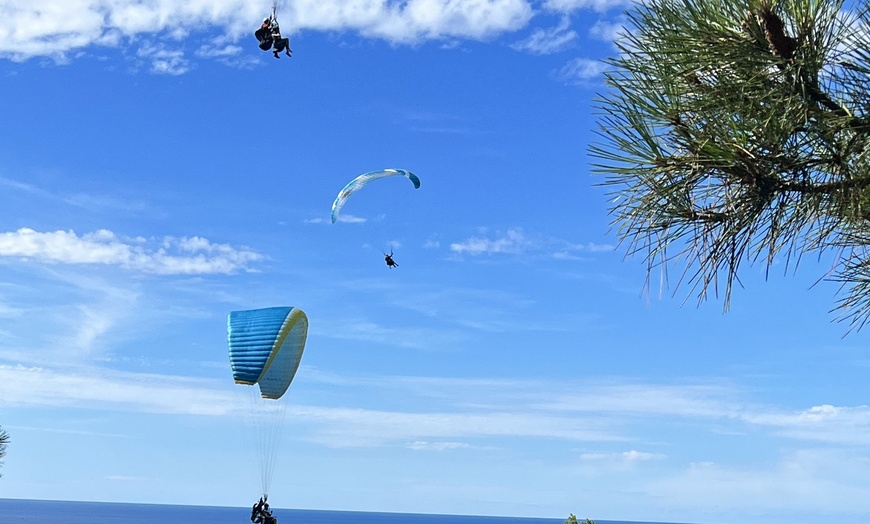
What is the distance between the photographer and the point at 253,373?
2167 cm

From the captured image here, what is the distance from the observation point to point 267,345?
71.0 feet

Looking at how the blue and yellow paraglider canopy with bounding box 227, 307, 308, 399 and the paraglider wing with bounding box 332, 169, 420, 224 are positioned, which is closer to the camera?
the blue and yellow paraglider canopy with bounding box 227, 307, 308, 399

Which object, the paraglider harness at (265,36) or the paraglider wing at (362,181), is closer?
the paraglider harness at (265,36)

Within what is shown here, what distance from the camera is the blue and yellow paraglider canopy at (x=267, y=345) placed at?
853 inches

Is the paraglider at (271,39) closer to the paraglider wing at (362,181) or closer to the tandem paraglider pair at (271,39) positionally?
the tandem paraglider pair at (271,39)

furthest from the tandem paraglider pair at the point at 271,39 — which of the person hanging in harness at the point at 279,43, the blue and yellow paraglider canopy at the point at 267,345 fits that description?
the blue and yellow paraglider canopy at the point at 267,345

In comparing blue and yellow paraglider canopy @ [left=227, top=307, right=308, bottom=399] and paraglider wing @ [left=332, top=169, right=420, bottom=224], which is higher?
paraglider wing @ [left=332, top=169, right=420, bottom=224]

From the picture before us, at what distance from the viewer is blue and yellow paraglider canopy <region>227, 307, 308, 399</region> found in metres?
21.7

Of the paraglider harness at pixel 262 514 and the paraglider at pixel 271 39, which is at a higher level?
the paraglider at pixel 271 39

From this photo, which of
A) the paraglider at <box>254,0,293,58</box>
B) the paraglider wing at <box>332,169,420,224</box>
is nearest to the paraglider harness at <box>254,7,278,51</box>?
the paraglider at <box>254,0,293,58</box>

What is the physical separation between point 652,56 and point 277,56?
11.2 m

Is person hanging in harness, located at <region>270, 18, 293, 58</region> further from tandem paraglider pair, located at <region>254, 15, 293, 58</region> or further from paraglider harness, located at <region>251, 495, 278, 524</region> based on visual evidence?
paraglider harness, located at <region>251, 495, 278, 524</region>

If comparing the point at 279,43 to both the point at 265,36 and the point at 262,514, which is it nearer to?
the point at 265,36

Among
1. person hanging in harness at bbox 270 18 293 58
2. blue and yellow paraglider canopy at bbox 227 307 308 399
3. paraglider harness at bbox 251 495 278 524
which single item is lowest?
paraglider harness at bbox 251 495 278 524
